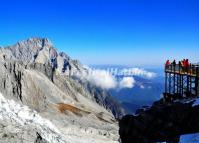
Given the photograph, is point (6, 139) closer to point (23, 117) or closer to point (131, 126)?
point (23, 117)

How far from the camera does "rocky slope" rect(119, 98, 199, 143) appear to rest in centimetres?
3766

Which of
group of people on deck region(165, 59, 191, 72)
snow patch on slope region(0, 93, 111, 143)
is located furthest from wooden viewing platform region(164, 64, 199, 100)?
snow patch on slope region(0, 93, 111, 143)

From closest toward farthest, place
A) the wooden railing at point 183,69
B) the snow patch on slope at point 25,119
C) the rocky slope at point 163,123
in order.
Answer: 1. the rocky slope at point 163,123
2. the snow patch on slope at point 25,119
3. the wooden railing at point 183,69

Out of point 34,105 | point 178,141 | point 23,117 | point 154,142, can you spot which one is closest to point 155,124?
point 154,142

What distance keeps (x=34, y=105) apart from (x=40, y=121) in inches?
4095

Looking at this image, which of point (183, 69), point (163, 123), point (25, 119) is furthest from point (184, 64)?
point (25, 119)

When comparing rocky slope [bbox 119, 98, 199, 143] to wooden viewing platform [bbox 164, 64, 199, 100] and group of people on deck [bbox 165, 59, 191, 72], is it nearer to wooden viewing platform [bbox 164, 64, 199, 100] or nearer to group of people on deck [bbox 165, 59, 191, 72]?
wooden viewing platform [bbox 164, 64, 199, 100]

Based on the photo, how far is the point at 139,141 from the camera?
41906mm

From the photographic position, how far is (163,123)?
4000cm

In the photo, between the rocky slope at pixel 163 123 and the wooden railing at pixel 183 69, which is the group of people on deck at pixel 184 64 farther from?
the rocky slope at pixel 163 123

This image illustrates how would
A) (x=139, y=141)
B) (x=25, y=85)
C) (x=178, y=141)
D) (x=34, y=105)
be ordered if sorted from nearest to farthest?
(x=178, y=141)
(x=139, y=141)
(x=34, y=105)
(x=25, y=85)

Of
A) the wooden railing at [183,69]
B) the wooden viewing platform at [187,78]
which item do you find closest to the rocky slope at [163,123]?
the wooden viewing platform at [187,78]

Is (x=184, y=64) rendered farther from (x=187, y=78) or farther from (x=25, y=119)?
(x=25, y=119)

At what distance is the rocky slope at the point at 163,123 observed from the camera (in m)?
37.7
